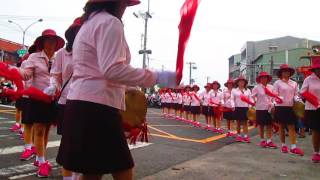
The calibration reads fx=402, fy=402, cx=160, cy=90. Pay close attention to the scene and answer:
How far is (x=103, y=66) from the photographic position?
104 inches

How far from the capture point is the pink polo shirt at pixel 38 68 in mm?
5926

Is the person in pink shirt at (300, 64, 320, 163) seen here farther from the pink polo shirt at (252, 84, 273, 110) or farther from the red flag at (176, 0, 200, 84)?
the red flag at (176, 0, 200, 84)

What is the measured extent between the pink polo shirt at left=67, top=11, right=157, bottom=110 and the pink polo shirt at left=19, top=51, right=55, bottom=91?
3.19m

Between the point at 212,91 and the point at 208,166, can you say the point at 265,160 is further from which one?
the point at 212,91

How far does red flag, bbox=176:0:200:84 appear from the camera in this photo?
8.71ft

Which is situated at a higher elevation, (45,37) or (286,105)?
(45,37)

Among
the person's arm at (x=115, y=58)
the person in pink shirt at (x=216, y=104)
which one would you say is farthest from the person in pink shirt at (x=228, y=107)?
the person's arm at (x=115, y=58)

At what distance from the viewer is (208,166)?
6.98 meters

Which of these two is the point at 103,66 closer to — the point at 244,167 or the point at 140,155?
the point at 244,167

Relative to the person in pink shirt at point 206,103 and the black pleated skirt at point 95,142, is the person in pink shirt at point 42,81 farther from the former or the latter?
the person in pink shirt at point 206,103

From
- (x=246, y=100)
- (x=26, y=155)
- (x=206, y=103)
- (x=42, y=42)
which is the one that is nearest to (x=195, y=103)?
(x=206, y=103)

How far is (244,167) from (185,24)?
190 inches

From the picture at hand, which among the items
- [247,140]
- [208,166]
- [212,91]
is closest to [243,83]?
[247,140]

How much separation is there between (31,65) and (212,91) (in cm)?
1138
